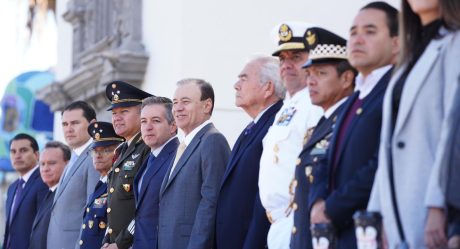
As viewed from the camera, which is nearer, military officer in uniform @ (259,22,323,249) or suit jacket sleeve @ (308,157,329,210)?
suit jacket sleeve @ (308,157,329,210)

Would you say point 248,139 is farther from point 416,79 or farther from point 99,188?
point 416,79

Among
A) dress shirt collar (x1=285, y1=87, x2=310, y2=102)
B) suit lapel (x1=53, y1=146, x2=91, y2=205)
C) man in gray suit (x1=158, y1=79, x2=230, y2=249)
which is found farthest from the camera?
suit lapel (x1=53, y1=146, x2=91, y2=205)

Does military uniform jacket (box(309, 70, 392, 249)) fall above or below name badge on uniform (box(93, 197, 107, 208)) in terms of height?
above

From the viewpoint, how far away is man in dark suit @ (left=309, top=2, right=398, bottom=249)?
4645mm

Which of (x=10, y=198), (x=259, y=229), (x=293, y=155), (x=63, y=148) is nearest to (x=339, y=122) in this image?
(x=293, y=155)

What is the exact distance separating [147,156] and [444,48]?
3821 millimetres

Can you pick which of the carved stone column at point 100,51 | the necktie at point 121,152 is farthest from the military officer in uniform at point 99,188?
the carved stone column at point 100,51

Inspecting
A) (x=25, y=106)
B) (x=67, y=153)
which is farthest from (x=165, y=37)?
(x=25, y=106)

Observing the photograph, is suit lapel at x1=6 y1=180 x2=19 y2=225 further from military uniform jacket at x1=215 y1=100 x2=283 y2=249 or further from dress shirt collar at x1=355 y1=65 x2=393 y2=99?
dress shirt collar at x1=355 y1=65 x2=393 y2=99

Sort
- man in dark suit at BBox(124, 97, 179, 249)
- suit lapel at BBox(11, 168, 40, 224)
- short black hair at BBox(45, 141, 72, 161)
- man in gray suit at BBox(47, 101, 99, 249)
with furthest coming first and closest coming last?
→ suit lapel at BBox(11, 168, 40, 224) → short black hair at BBox(45, 141, 72, 161) → man in gray suit at BBox(47, 101, 99, 249) → man in dark suit at BBox(124, 97, 179, 249)

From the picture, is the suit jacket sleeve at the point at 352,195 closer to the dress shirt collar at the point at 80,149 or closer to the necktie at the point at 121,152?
the necktie at the point at 121,152

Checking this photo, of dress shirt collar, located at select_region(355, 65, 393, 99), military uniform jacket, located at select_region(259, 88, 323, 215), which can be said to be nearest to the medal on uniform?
military uniform jacket, located at select_region(259, 88, 323, 215)

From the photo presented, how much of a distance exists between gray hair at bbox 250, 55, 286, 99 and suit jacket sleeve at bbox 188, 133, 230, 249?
608mm

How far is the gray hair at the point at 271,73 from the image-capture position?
6.49m
